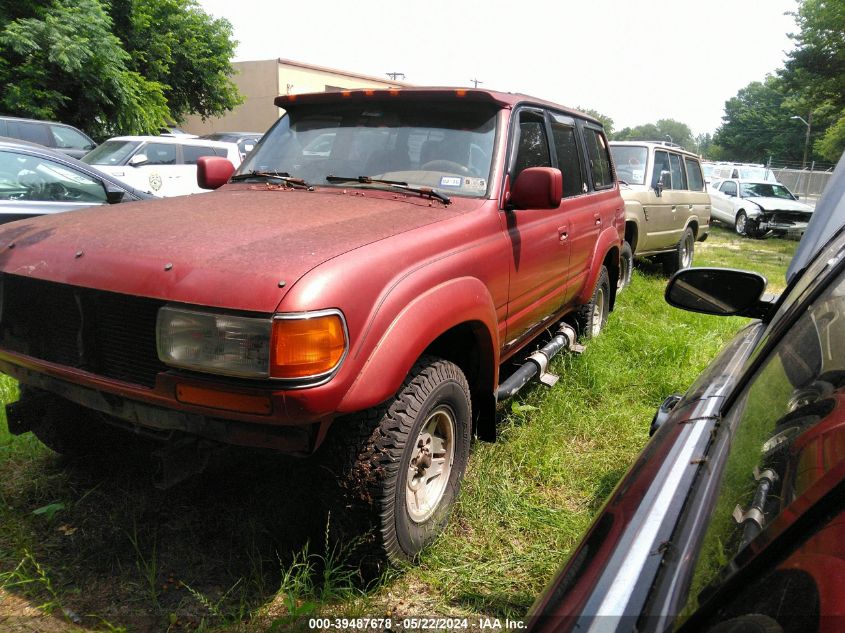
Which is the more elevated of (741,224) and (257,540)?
(741,224)

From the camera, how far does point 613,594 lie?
961 mm

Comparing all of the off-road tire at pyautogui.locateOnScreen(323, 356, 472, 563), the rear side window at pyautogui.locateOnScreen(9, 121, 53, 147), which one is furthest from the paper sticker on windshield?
the rear side window at pyautogui.locateOnScreen(9, 121, 53, 147)

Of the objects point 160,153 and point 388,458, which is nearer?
point 388,458

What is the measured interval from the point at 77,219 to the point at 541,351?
2.59m

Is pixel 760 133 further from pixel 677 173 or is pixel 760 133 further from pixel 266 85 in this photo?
pixel 677 173

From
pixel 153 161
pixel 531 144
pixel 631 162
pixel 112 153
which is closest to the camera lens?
pixel 531 144

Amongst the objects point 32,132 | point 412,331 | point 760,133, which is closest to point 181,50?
point 32,132

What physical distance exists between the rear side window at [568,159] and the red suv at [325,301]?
491mm

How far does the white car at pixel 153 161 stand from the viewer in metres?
10.5

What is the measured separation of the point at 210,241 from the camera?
86.3 inches

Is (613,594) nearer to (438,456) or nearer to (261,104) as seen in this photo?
(438,456)

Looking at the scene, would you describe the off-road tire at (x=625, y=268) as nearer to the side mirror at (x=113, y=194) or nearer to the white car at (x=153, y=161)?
the side mirror at (x=113, y=194)

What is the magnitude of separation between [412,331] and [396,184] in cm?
110

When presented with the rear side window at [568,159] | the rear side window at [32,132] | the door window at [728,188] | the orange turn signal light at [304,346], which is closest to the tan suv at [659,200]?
the rear side window at [568,159]
